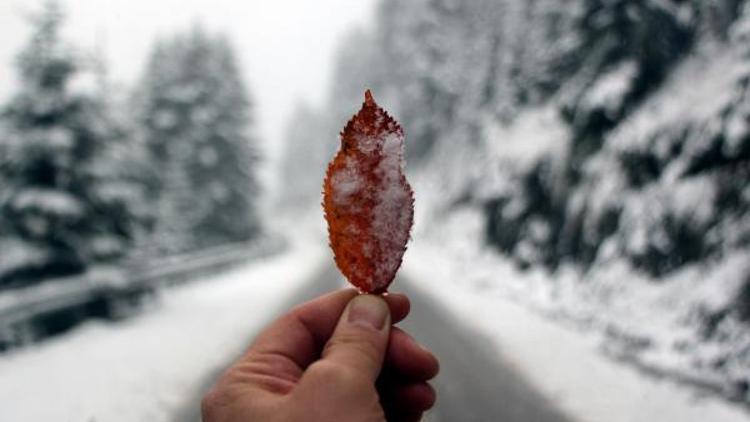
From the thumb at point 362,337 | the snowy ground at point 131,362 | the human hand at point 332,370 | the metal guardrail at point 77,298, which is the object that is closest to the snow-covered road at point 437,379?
the snowy ground at point 131,362

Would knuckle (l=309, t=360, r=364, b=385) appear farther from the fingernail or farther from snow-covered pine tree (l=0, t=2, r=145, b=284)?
snow-covered pine tree (l=0, t=2, r=145, b=284)

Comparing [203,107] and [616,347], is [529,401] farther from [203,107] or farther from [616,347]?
[203,107]

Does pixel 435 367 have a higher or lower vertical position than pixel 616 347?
lower

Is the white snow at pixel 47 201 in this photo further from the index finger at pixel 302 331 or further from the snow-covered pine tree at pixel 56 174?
the index finger at pixel 302 331

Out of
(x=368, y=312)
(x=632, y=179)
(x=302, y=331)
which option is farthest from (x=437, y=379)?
(x=632, y=179)

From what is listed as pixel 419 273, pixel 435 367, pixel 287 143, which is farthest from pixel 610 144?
pixel 287 143

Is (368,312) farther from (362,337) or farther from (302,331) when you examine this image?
(302,331)
